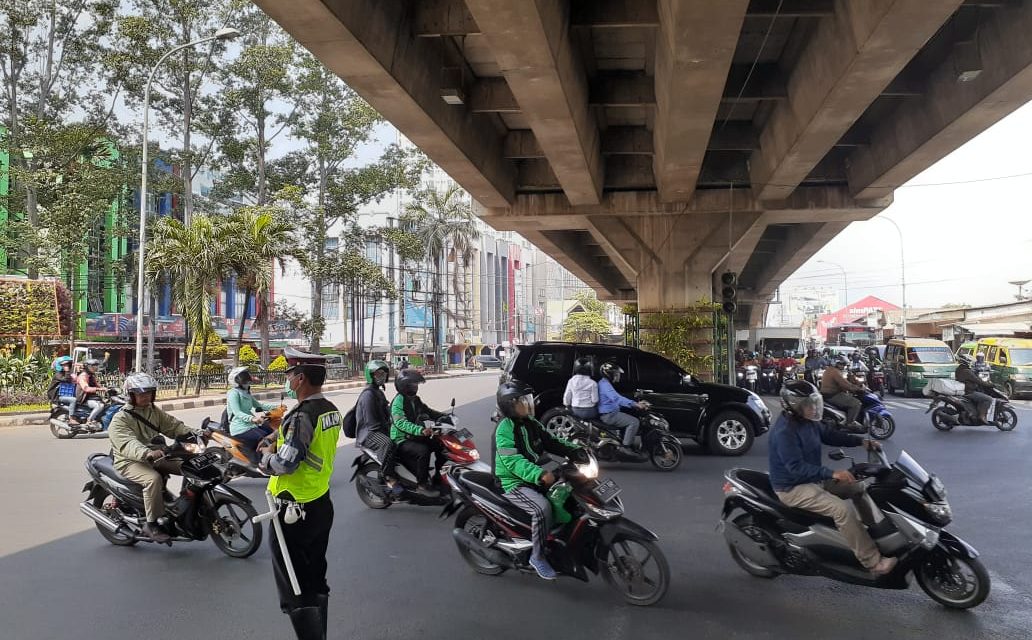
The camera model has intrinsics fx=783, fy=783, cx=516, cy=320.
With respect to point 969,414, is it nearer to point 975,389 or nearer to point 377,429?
point 975,389

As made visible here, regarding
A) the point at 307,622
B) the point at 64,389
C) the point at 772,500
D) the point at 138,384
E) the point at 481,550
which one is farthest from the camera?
the point at 64,389

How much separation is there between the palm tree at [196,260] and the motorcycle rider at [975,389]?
21878 millimetres

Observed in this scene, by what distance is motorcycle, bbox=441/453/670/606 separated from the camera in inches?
196

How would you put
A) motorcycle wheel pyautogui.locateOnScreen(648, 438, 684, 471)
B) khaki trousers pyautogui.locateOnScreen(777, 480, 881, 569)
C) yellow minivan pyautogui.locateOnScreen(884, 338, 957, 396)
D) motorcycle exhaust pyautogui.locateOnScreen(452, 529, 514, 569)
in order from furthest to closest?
yellow minivan pyautogui.locateOnScreen(884, 338, 957, 396), motorcycle wheel pyautogui.locateOnScreen(648, 438, 684, 471), motorcycle exhaust pyautogui.locateOnScreen(452, 529, 514, 569), khaki trousers pyautogui.locateOnScreen(777, 480, 881, 569)

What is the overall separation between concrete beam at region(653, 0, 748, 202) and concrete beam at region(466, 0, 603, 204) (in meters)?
1.11

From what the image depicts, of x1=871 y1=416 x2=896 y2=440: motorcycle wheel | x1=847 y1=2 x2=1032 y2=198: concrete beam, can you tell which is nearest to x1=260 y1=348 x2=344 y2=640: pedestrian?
x1=847 y1=2 x2=1032 y2=198: concrete beam

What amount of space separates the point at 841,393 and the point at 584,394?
5560mm

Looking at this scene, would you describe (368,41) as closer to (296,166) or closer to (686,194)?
(686,194)

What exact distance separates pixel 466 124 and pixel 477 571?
8704 millimetres

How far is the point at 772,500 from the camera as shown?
17.4ft

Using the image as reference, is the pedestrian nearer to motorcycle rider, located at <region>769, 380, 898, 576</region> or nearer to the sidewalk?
motorcycle rider, located at <region>769, 380, 898, 576</region>

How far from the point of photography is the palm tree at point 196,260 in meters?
26.3

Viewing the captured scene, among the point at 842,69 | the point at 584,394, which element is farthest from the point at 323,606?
the point at 842,69


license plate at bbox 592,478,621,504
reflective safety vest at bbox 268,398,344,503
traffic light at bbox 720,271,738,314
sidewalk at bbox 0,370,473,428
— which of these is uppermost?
traffic light at bbox 720,271,738,314
